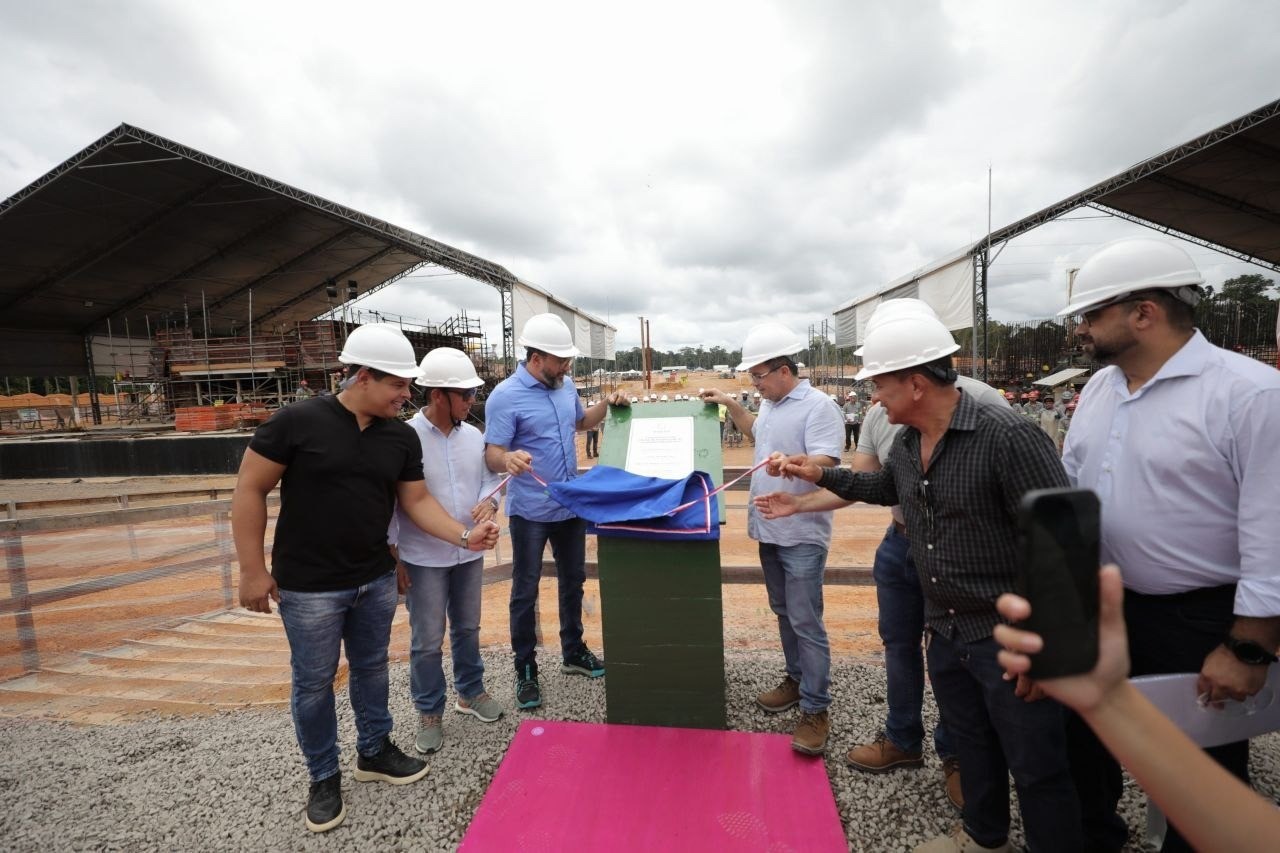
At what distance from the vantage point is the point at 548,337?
3322mm

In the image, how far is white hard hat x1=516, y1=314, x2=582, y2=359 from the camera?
3312mm

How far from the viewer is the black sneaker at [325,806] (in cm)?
246

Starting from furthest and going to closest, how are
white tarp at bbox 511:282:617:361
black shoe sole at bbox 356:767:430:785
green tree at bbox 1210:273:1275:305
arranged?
green tree at bbox 1210:273:1275:305, white tarp at bbox 511:282:617:361, black shoe sole at bbox 356:767:430:785

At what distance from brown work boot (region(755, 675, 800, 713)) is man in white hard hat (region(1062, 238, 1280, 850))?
161 cm

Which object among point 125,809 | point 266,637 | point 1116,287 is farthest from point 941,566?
point 266,637

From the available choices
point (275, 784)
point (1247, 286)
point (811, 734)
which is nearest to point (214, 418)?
point (275, 784)

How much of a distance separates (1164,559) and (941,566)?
665 millimetres

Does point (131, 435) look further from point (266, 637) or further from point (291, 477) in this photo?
point (291, 477)

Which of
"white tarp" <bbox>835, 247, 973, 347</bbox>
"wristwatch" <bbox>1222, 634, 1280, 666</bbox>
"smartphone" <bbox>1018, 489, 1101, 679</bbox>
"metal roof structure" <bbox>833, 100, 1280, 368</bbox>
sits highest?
"metal roof structure" <bbox>833, 100, 1280, 368</bbox>

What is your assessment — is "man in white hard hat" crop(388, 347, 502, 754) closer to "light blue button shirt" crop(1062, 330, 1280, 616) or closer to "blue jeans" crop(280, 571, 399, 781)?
"blue jeans" crop(280, 571, 399, 781)

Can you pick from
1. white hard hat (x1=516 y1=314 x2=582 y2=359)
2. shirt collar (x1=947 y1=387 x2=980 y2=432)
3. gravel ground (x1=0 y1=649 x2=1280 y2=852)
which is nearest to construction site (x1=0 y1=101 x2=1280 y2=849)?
gravel ground (x1=0 y1=649 x2=1280 y2=852)

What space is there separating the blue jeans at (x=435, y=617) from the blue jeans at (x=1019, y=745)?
234cm

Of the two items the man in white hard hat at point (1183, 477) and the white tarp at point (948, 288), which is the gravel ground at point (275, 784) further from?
the white tarp at point (948, 288)

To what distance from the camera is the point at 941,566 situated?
190 centimetres
